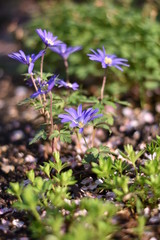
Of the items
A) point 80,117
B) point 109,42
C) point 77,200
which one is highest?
point 109,42

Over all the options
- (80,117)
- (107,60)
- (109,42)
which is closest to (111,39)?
(109,42)

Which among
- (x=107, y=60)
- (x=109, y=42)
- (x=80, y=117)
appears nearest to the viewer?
(x=80, y=117)

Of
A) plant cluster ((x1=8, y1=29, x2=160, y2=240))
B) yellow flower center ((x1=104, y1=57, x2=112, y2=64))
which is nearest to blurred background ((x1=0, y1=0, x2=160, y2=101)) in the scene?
yellow flower center ((x1=104, y1=57, x2=112, y2=64))

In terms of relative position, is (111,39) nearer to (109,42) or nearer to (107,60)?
(109,42)

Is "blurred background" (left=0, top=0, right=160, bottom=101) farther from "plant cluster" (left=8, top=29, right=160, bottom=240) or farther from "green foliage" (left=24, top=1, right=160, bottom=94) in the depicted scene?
"plant cluster" (left=8, top=29, right=160, bottom=240)

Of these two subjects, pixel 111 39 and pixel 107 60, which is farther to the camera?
pixel 111 39

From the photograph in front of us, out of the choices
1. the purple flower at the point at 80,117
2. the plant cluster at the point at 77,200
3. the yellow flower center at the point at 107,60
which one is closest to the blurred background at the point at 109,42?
the yellow flower center at the point at 107,60

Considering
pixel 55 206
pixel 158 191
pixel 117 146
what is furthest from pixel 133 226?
pixel 117 146

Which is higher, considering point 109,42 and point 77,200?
point 109,42

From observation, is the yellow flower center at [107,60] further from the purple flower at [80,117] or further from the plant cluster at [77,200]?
the purple flower at [80,117]

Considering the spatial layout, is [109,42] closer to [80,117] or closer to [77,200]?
[80,117]

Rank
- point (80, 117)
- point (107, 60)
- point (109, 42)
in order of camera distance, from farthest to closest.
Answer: point (109, 42)
point (107, 60)
point (80, 117)
